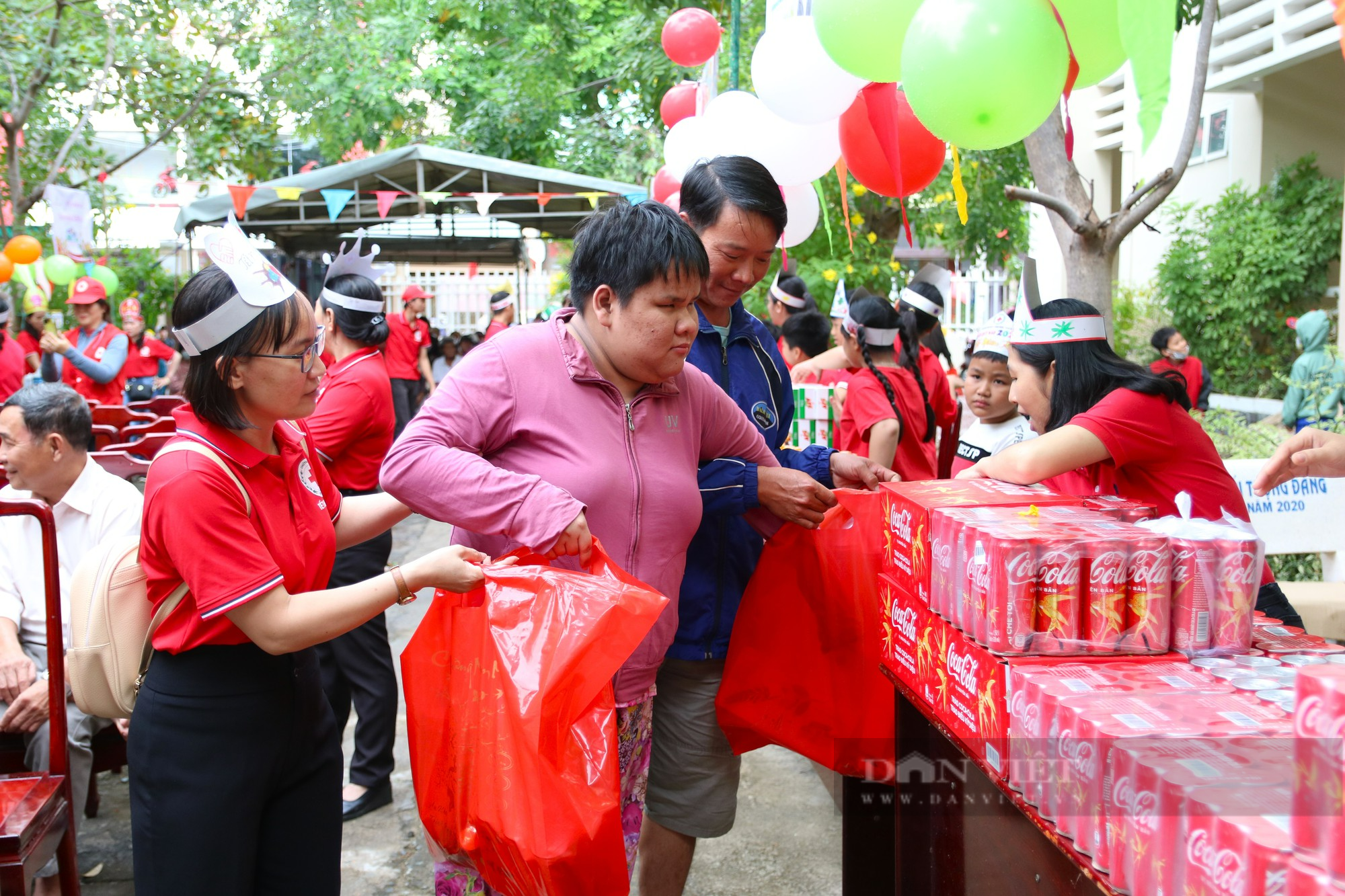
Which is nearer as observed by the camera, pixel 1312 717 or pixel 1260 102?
pixel 1312 717

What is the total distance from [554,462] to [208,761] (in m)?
0.82

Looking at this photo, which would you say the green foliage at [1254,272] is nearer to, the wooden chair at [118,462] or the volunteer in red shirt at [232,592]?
the wooden chair at [118,462]

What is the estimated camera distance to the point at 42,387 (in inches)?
123

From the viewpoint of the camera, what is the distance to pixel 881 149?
3.38 metres

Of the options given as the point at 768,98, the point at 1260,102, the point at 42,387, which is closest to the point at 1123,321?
the point at 1260,102

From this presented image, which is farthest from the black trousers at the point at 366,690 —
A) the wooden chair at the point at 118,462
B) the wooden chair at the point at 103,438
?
the wooden chair at the point at 103,438

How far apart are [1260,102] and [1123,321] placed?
324 cm

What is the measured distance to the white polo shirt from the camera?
9.86ft

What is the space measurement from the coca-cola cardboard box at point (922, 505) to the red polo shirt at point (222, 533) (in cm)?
116

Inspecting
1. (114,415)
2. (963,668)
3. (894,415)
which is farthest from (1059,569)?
(114,415)

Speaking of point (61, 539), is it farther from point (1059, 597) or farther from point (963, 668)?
point (1059, 597)

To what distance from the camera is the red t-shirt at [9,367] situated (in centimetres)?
676

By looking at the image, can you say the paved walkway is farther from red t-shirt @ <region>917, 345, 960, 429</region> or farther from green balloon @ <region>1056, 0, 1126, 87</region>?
green balloon @ <region>1056, 0, 1126, 87</region>

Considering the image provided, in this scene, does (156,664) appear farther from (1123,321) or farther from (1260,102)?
(1260,102)
